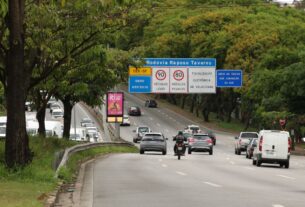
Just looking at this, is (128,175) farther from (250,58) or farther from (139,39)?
(139,39)

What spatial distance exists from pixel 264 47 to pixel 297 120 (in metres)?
22.2

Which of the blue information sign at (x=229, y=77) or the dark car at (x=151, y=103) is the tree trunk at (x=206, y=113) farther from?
the blue information sign at (x=229, y=77)

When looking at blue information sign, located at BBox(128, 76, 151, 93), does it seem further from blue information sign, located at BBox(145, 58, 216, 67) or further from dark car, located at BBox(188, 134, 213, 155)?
dark car, located at BBox(188, 134, 213, 155)

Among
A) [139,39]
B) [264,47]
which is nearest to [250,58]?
[264,47]

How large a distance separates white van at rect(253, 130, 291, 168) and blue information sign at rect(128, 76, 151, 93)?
26457 millimetres

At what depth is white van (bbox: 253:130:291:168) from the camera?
123 ft

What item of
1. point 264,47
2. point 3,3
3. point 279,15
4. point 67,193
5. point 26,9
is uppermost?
point 279,15

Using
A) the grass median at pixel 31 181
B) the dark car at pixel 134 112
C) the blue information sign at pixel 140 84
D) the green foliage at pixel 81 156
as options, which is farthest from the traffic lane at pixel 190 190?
the dark car at pixel 134 112

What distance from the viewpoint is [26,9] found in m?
23.4

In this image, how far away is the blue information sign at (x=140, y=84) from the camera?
6373 cm

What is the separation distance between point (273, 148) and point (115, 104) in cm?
3123

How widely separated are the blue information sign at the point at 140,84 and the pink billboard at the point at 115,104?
3747 millimetres

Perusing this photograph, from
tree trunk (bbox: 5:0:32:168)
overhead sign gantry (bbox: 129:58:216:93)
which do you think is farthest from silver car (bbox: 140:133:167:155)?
tree trunk (bbox: 5:0:32:168)

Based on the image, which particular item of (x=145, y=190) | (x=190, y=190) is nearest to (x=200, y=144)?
(x=190, y=190)
